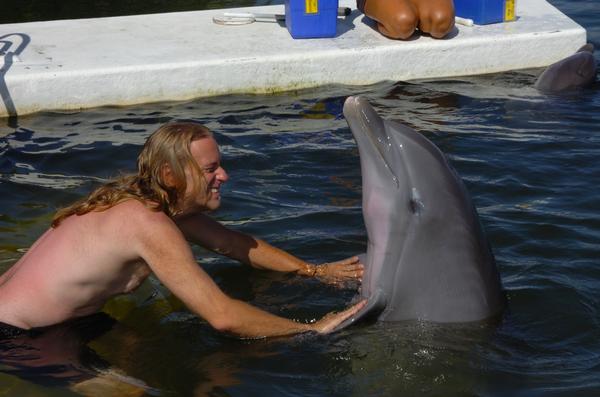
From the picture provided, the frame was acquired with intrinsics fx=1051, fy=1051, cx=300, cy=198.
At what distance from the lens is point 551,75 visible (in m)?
10.3

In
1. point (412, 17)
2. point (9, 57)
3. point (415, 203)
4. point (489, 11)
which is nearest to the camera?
point (415, 203)

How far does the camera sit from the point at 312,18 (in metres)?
10.5

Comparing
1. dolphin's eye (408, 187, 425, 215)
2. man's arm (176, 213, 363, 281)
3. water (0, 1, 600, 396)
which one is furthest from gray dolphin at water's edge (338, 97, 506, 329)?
man's arm (176, 213, 363, 281)

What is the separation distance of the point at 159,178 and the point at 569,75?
20.8 ft

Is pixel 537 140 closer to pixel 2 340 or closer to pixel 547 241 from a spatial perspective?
pixel 547 241

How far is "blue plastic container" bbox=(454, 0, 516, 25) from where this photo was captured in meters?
11.0

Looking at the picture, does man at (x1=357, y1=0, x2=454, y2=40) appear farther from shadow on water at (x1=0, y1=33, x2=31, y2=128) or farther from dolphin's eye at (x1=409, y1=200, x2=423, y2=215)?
dolphin's eye at (x1=409, y1=200, x2=423, y2=215)

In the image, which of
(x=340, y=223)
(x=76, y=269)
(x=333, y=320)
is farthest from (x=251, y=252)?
(x=76, y=269)

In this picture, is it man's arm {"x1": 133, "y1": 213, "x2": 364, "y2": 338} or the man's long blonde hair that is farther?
the man's long blonde hair

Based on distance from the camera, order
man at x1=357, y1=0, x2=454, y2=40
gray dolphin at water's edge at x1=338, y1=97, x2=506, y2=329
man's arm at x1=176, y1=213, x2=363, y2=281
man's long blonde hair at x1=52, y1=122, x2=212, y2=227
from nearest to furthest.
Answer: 1. man's long blonde hair at x1=52, y1=122, x2=212, y2=227
2. gray dolphin at water's edge at x1=338, y1=97, x2=506, y2=329
3. man's arm at x1=176, y1=213, x2=363, y2=281
4. man at x1=357, y1=0, x2=454, y2=40

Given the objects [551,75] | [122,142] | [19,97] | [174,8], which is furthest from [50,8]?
[551,75]

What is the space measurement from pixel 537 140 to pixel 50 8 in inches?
301

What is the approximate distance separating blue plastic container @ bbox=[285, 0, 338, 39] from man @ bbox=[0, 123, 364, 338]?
5.64 m

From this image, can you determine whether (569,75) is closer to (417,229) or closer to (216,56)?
(216,56)
